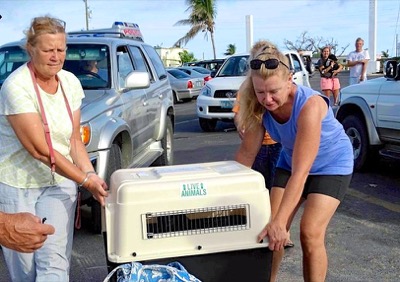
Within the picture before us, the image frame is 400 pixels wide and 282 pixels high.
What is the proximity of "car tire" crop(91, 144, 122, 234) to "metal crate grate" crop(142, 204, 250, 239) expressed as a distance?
92.3 inches

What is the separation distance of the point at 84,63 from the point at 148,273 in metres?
3.95

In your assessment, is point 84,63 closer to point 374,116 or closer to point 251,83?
point 251,83

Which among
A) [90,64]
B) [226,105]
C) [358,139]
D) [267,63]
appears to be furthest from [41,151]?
[226,105]

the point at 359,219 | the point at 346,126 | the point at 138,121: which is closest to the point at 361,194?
the point at 359,219

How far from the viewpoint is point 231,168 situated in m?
2.82

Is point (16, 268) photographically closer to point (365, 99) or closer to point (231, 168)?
point (231, 168)

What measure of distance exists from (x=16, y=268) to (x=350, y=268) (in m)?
2.64

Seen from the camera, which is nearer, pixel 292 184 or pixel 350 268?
pixel 292 184

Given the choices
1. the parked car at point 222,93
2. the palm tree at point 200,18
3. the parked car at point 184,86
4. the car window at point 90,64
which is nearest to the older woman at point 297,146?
the car window at point 90,64

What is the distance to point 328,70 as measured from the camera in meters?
13.1

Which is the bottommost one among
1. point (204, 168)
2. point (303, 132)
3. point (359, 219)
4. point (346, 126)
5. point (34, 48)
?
point (359, 219)

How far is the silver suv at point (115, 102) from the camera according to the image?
4789mm

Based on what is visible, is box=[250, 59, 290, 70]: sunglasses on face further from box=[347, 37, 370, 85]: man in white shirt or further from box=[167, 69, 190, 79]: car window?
box=[167, 69, 190, 79]: car window

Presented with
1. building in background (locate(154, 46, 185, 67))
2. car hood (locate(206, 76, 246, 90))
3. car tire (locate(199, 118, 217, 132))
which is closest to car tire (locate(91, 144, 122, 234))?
car hood (locate(206, 76, 246, 90))
